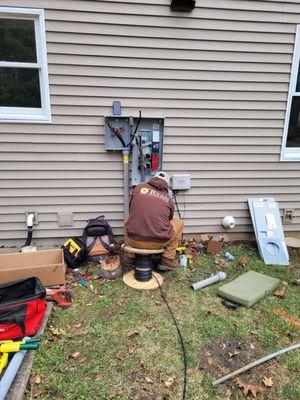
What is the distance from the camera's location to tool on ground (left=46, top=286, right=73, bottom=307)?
2.98 meters

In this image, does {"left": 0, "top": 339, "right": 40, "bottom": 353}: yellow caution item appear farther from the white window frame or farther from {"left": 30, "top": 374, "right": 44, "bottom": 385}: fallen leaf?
the white window frame

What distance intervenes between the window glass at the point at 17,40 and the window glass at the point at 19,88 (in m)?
0.14

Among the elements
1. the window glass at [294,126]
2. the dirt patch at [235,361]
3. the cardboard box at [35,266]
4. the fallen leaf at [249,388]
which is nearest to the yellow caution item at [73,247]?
the cardboard box at [35,266]

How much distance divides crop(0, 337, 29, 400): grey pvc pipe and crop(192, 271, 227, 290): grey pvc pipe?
1752mm

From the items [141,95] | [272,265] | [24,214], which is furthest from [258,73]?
[24,214]

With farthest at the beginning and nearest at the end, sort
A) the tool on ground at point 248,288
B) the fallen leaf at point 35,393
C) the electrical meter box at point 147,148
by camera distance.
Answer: the electrical meter box at point 147,148 → the tool on ground at point 248,288 → the fallen leaf at point 35,393

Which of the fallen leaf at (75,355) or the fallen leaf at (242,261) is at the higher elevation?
the fallen leaf at (242,261)

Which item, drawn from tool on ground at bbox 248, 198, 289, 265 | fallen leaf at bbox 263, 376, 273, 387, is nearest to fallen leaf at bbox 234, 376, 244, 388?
fallen leaf at bbox 263, 376, 273, 387

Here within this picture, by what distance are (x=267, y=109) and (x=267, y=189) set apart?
42.4 inches

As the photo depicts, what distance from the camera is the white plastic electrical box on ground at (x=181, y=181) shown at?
4.13 metres

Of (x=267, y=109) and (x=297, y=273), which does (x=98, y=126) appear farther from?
(x=297, y=273)

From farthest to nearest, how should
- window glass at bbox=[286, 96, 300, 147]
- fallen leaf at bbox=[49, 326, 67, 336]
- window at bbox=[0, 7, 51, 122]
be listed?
window glass at bbox=[286, 96, 300, 147], window at bbox=[0, 7, 51, 122], fallen leaf at bbox=[49, 326, 67, 336]

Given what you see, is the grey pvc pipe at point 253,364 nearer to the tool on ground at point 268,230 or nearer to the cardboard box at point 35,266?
the tool on ground at point 268,230

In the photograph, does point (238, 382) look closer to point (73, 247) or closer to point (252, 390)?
point (252, 390)
